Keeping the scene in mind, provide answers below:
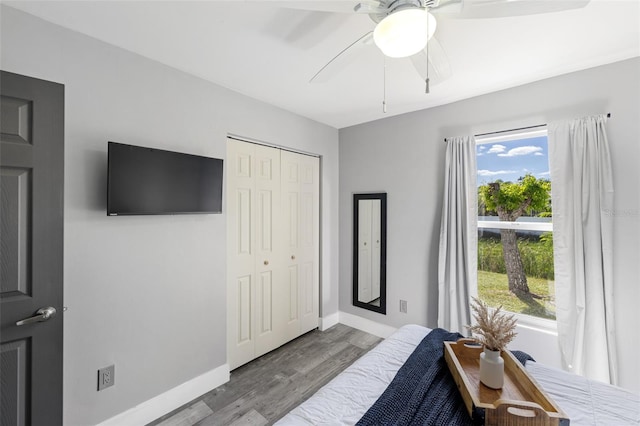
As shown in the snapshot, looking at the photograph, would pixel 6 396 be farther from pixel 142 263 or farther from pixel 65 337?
pixel 142 263

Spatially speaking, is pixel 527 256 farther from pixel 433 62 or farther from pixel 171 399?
pixel 171 399

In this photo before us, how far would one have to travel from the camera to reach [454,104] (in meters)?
2.60

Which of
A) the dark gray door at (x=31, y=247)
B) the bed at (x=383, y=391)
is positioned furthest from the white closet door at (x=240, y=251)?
the bed at (x=383, y=391)

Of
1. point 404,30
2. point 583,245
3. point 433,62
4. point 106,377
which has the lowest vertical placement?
point 106,377

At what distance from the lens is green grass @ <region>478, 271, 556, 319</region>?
88.7 inches

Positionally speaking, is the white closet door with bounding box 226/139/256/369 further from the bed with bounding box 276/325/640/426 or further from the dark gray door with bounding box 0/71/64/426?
the bed with bounding box 276/325/640/426

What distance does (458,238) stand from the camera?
2.50m

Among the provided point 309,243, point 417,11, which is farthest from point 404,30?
point 309,243

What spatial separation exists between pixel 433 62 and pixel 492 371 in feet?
4.96

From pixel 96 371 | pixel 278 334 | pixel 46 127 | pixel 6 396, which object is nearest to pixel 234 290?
pixel 278 334

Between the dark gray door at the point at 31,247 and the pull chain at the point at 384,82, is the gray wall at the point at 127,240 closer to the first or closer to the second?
the dark gray door at the point at 31,247

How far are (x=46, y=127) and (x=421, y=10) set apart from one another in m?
1.75

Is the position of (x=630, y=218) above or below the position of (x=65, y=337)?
above

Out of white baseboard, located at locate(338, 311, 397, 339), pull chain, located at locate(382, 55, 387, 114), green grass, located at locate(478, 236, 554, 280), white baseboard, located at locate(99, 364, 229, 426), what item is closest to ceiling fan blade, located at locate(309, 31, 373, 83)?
pull chain, located at locate(382, 55, 387, 114)
